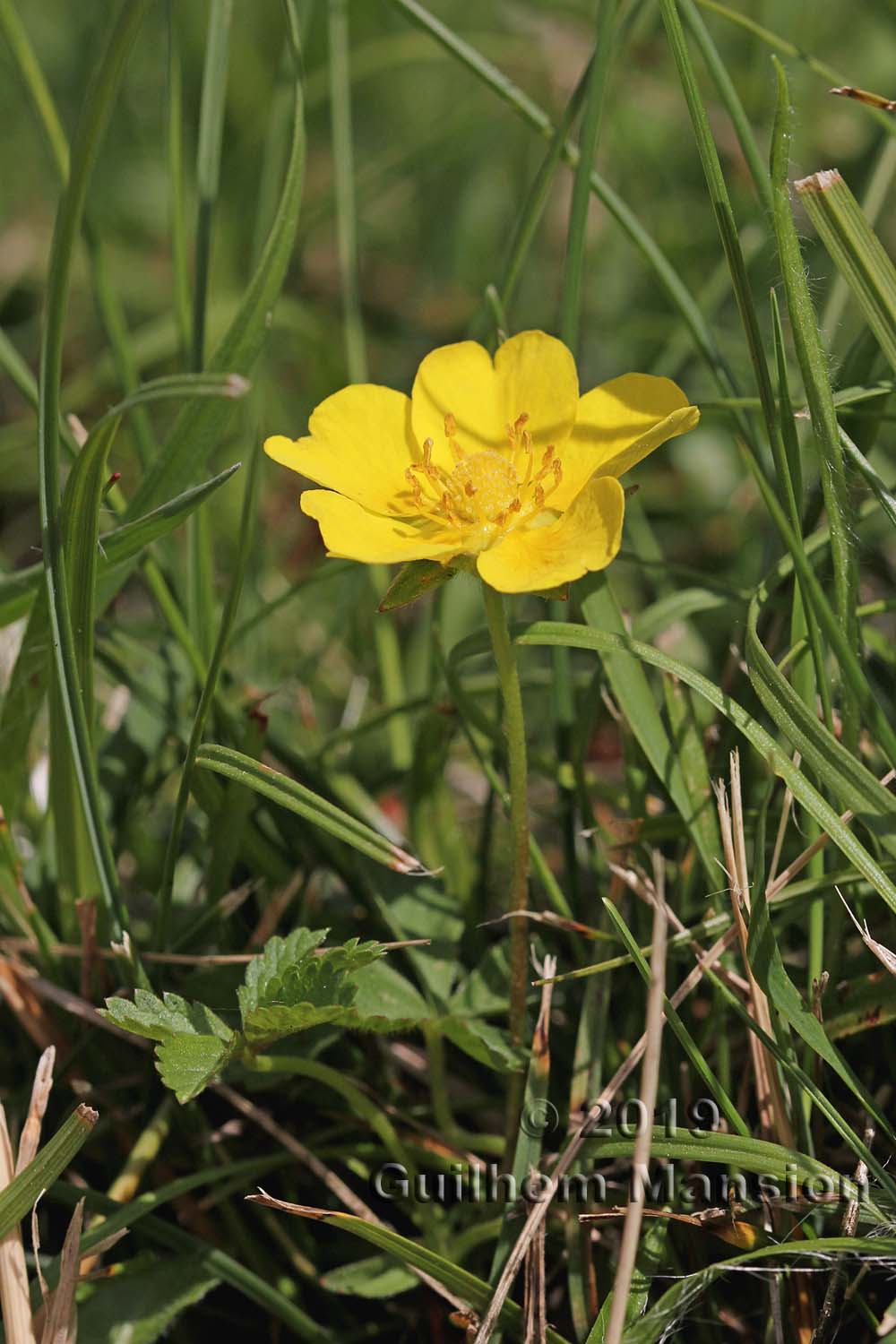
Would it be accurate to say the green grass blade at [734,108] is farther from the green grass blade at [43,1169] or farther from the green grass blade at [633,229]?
the green grass blade at [43,1169]

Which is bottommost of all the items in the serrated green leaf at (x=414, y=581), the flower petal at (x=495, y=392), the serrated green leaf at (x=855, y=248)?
the serrated green leaf at (x=414, y=581)

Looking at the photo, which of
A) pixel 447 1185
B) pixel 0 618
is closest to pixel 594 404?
pixel 0 618

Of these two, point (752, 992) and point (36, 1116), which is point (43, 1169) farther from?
point (752, 992)

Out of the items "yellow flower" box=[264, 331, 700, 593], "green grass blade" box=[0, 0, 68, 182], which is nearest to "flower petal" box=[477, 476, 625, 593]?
"yellow flower" box=[264, 331, 700, 593]

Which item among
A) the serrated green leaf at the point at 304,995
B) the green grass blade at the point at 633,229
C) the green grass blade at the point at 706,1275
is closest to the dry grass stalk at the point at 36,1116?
the serrated green leaf at the point at 304,995

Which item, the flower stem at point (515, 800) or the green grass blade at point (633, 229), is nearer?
the flower stem at point (515, 800)

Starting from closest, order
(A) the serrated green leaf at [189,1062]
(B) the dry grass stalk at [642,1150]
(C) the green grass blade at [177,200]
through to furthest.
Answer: (B) the dry grass stalk at [642,1150]
(A) the serrated green leaf at [189,1062]
(C) the green grass blade at [177,200]
